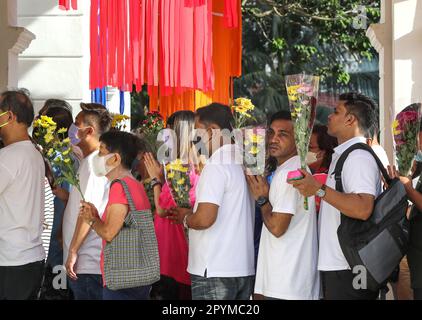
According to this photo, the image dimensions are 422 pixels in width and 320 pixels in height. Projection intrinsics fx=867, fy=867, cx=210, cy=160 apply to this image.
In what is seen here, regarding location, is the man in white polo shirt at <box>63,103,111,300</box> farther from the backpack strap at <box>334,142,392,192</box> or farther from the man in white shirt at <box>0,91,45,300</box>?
the backpack strap at <box>334,142,392,192</box>

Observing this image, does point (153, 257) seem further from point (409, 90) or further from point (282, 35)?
point (282, 35)

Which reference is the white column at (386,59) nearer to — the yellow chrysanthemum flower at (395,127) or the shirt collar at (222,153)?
the yellow chrysanthemum flower at (395,127)

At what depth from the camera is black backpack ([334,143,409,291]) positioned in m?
4.40

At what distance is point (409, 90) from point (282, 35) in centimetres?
1343

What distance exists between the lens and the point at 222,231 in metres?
4.77

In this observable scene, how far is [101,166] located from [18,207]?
1.89 feet

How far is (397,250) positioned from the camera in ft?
14.6

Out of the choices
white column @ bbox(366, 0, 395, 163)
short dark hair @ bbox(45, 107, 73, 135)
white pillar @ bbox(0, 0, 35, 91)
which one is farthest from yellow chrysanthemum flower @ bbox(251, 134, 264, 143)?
white pillar @ bbox(0, 0, 35, 91)

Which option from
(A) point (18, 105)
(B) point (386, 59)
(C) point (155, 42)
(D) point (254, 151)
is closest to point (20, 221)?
(A) point (18, 105)

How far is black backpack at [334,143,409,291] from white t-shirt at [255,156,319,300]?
0.24 metres

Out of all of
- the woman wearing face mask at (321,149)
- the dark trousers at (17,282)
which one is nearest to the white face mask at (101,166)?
the dark trousers at (17,282)

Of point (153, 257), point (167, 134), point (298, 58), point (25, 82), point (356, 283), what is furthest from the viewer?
point (298, 58)

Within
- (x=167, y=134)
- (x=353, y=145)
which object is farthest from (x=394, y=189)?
(x=167, y=134)

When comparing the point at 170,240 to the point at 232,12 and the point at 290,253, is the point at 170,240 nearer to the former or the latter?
the point at 290,253
